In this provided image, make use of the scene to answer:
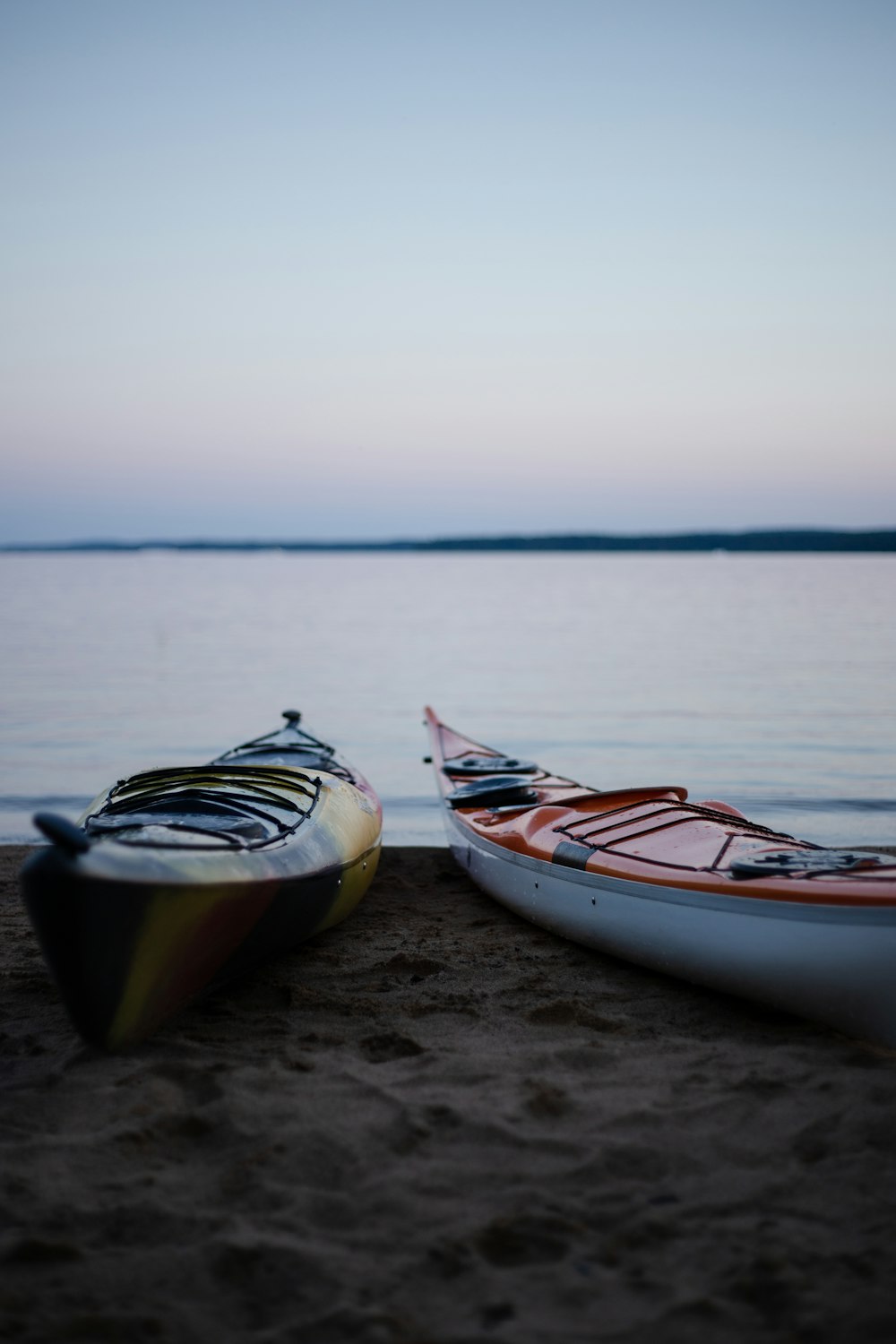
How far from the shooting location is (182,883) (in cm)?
344

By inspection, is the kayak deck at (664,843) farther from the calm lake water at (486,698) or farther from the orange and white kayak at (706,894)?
the calm lake water at (486,698)

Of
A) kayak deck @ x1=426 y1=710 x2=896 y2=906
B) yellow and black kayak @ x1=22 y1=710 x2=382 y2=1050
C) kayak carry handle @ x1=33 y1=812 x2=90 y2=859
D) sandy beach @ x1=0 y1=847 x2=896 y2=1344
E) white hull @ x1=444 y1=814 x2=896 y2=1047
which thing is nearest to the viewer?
sandy beach @ x1=0 y1=847 x2=896 y2=1344

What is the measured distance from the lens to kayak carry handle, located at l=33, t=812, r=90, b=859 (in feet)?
9.72

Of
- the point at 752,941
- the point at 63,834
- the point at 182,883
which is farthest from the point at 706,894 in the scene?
the point at 63,834

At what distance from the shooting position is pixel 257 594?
144ft

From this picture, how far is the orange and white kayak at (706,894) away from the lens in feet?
11.2

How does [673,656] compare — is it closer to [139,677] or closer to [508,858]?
[139,677]

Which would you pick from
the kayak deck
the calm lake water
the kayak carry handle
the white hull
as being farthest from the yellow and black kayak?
the calm lake water

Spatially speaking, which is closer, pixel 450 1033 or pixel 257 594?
pixel 450 1033

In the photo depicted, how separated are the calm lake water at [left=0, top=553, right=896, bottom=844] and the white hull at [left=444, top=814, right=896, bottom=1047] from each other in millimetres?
3487

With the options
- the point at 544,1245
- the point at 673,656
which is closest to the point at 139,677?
the point at 673,656

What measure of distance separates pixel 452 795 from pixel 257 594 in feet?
126

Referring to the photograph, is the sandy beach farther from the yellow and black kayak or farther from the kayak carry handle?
the kayak carry handle

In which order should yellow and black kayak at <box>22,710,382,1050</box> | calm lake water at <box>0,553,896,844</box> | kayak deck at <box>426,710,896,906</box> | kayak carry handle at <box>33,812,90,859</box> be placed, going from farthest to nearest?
calm lake water at <box>0,553,896,844</box> < kayak deck at <box>426,710,896,906</box> < yellow and black kayak at <box>22,710,382,1050</box> < kayak carry handle at <box>33,812,90,859</box>
